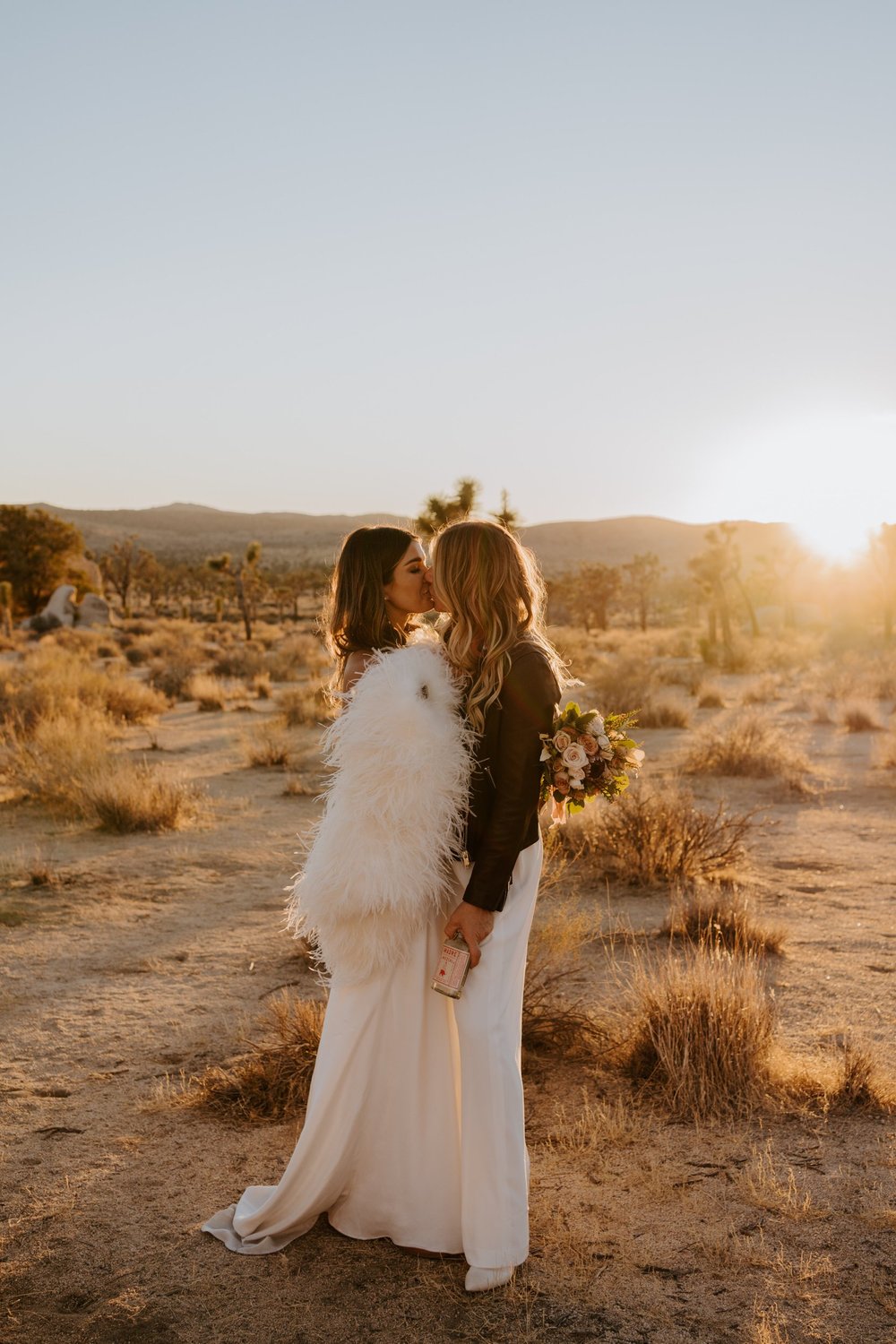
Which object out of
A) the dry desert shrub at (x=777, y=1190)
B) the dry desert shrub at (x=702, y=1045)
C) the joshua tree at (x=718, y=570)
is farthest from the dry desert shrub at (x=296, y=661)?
the dry desert shrub at (x=777, y=1190)

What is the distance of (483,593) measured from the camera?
2.91m

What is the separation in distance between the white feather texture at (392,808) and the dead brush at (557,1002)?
191 cm

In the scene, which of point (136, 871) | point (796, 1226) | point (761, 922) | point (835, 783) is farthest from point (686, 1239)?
point (835, 783)

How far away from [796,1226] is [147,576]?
51344mm

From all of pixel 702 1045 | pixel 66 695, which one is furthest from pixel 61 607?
pixel 702 1045

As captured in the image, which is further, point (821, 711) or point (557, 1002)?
point (821, 711)

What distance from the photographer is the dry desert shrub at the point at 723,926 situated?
6.02 meters

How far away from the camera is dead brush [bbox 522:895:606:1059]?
4684 mm

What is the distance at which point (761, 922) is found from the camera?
638cm

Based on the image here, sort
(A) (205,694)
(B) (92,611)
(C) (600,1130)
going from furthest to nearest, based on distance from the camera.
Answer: (B) (92,611) → (A) (205,694) → (C) (600,1130)

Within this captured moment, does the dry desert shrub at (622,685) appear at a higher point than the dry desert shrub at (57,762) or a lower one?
higher

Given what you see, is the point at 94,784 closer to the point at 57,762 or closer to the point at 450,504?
the point at 57,762

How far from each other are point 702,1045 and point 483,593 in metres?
2.27

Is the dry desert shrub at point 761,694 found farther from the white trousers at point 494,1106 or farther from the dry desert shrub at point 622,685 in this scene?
the white trousers at point 494,1106
